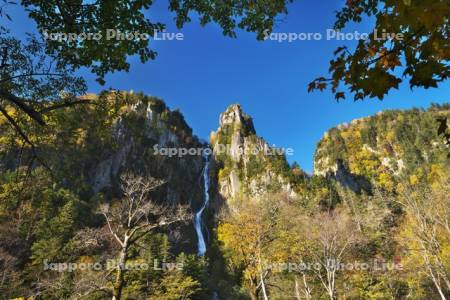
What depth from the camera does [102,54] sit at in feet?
16.9

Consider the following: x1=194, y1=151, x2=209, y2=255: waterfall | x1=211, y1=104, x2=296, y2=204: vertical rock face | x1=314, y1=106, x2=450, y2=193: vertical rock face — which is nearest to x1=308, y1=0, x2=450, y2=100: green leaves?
x1=194, y1=151, x2=209, y2=255: waterfall

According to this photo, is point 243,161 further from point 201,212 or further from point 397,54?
point 397,54

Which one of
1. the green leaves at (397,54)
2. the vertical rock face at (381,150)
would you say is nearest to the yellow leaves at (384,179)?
the vertical rock face at (381,150)

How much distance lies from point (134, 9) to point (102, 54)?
3.12ft

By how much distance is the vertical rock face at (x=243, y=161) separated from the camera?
8375 centimetres

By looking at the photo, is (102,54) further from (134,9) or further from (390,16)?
(390,16)

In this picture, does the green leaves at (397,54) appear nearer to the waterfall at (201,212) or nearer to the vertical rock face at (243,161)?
the waterfall at (201,212)

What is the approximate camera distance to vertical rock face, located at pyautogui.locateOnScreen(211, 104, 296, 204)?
83750mm

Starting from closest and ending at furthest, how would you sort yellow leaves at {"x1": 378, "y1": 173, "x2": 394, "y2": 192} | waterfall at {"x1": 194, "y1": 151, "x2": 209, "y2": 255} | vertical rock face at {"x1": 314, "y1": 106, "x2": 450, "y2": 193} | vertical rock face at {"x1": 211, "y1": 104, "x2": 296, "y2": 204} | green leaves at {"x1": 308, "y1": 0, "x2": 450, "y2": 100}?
green leaves at {"x1": 308, "y1": 0, "x2": 450, "y2": 100} < waterfall at {"x1": 194, "y1": 151, "x2": 209, "y2": 255} < vertical rock face at {"x1": 211, "y1": 104, "x2": 296, "y2": 204} < yellow leaves at {"x1": 378, "y1": 173, "x2": 394, "y2": 192} < vertical rock face at {"x1": 314, "y1": 106, "x2": 450, "y2": 193}

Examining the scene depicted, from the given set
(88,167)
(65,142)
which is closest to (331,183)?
(88,167)

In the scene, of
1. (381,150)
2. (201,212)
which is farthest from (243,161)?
(381,150)

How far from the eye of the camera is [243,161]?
316 ft

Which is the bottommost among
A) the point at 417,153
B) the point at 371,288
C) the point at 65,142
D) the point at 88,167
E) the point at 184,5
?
the point at 371,288

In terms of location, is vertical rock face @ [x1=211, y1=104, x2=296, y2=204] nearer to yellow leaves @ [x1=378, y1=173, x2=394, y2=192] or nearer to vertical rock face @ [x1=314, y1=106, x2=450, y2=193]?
vertical rock face @ [x1=314, y1=106, x2=450, y2=193]
